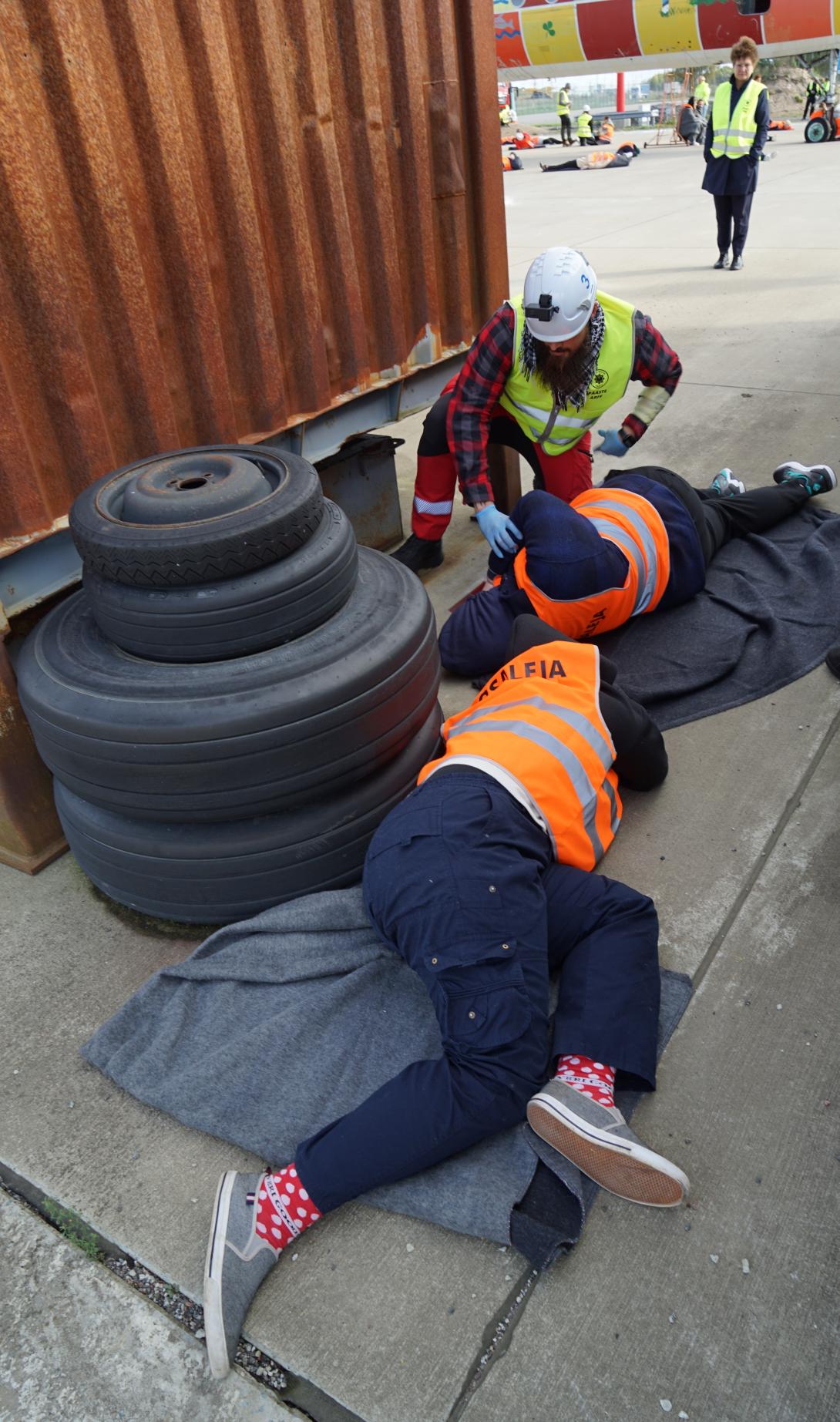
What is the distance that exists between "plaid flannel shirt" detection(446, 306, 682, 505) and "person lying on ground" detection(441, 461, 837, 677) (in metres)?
0.40

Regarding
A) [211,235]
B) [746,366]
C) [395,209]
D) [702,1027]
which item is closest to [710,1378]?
[702,1027]

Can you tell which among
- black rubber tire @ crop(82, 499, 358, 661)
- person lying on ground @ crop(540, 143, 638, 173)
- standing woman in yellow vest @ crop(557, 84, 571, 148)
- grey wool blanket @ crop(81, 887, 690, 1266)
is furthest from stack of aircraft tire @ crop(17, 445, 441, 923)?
standing woman in yellow vest @ crop(557, 84, 571, 148)

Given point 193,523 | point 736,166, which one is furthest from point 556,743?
point 736,166

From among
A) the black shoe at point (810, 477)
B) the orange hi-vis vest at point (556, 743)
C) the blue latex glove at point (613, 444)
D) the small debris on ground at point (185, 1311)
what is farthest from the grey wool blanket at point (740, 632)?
the small debris on ground at point (185, 1311)

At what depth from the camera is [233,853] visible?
7.93 ft

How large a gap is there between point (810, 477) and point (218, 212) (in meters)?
2.87

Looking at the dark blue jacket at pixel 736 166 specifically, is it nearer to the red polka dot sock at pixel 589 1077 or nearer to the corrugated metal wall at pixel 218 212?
the corrugated metal wall at pixel 218 212

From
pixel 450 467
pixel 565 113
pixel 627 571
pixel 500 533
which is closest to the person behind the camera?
pixel 627 571

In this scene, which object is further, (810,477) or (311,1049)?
(810,477)

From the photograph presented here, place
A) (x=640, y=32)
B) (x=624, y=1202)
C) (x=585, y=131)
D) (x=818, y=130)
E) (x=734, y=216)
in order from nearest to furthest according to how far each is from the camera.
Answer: (x=624, y=1202) → (x=734, y=216) → (x=640, y=32) → (x=818, y=130) → (x=585, y=131)

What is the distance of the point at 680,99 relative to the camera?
117ft

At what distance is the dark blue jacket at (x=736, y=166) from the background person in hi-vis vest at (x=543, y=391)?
19.2 ft

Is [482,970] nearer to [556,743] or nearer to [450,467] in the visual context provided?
[556,743]

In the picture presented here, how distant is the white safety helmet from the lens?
348 cm
